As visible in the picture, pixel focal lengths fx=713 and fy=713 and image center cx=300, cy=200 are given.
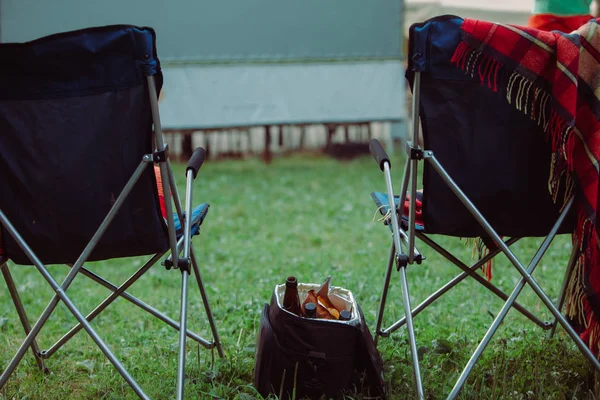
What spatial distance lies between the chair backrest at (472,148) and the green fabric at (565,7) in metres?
1.07

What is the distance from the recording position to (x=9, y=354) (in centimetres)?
279

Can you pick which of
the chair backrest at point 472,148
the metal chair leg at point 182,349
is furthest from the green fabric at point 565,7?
the metal chair leg at point 182,349

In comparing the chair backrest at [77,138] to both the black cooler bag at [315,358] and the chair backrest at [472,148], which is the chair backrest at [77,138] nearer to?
the black cooler bag at [315,358]

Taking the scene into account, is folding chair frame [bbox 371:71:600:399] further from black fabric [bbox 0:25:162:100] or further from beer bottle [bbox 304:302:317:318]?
black fabric [bbox 0:25:162:100]

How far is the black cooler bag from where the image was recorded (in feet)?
6.98

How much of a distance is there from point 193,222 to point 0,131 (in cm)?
64

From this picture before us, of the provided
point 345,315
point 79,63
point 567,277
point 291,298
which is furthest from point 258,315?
point 79,63

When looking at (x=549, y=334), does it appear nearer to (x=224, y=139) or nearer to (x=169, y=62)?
(x=169, y=62)

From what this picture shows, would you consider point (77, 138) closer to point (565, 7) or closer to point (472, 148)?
point (472, 148)

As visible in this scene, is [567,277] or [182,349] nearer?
[182,349]

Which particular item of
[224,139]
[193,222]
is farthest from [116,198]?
→ [224,139]

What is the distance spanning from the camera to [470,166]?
2066 mm

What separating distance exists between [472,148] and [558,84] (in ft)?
0.96

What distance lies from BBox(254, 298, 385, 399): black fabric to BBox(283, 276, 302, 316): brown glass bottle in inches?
3.1
